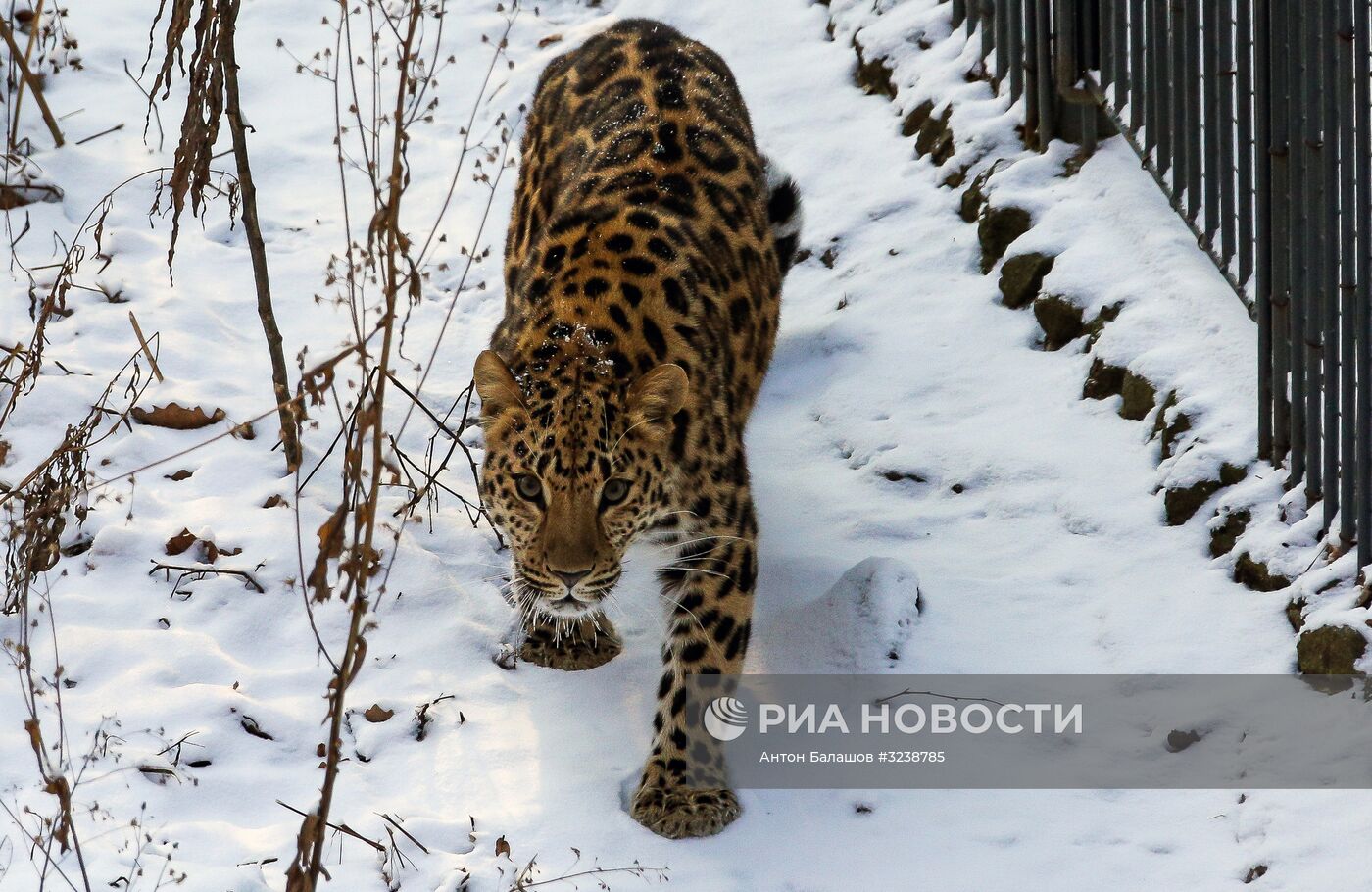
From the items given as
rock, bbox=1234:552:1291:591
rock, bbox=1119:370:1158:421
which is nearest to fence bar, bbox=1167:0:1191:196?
rock, bbox=1119:370:1158:421

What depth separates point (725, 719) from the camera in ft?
16.4

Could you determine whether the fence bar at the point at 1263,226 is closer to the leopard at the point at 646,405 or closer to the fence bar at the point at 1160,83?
the fence bar at the point at 1160,83

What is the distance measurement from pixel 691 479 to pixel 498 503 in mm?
613

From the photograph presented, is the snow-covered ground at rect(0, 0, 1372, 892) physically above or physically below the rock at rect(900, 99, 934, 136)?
below

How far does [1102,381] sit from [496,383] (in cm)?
287

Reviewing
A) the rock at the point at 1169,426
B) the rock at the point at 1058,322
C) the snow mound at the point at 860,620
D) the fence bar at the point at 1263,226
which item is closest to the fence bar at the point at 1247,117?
the fence bar at the point at 1263,226

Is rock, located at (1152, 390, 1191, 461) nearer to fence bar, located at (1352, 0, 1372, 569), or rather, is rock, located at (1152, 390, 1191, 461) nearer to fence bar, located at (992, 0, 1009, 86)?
fence bar, located at (1352, 0, 1372, 569)

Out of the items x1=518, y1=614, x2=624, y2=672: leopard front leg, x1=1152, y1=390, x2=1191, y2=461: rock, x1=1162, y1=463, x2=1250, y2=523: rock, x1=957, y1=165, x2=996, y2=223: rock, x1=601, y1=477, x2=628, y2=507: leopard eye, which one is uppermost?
x1=601, y1=477, x2=628, y2=507: leopard eye

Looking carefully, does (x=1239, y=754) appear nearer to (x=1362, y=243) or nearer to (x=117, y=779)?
(x=1362, y=243)

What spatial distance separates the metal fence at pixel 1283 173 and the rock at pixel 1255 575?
0.78 ft

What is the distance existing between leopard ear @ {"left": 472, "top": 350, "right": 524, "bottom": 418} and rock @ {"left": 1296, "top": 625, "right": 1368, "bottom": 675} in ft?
8.44

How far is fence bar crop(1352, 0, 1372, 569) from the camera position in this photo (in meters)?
4.64

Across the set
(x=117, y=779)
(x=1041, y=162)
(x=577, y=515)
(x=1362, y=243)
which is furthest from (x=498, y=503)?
(x=1041, y=162)

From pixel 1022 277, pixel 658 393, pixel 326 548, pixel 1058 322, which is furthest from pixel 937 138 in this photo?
pixel 326 548
